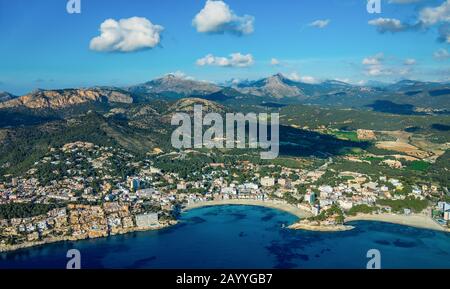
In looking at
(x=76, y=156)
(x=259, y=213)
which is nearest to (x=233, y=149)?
(x=76, y=156)

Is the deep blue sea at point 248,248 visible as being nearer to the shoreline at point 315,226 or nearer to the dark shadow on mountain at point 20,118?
the shoreline at point 315,226

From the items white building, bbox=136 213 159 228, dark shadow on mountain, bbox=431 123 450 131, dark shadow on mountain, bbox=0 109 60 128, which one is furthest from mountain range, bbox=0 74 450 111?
white building, bbox=136 213 159 228

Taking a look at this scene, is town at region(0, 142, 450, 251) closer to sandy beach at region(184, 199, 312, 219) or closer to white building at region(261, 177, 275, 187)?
white building at region(261, 177, 275, 187)

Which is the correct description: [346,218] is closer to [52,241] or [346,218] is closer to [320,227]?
[320,227]

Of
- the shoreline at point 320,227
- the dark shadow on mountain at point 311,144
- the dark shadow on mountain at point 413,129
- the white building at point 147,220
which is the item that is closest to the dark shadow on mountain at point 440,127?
the dark shadow on mountain at point 413,129

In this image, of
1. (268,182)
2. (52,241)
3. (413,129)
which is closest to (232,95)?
(413,129)
